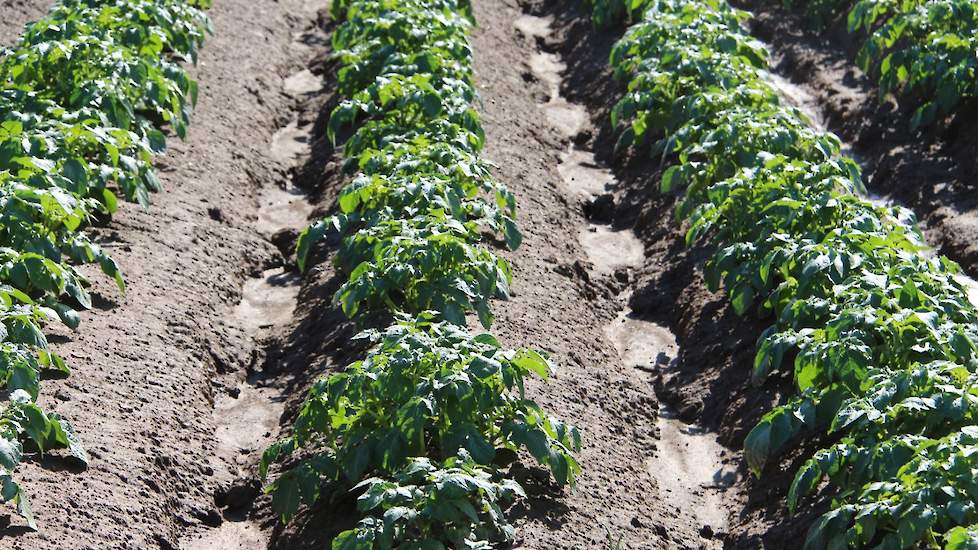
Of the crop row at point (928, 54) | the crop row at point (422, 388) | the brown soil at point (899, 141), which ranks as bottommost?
the crop row at point (422, 388)

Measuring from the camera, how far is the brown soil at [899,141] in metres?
8.42

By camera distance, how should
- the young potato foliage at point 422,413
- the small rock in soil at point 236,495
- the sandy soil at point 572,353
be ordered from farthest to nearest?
the small rock in soil at point 236,495 < the sandy soil at point 572,353 < the young potato foliage at point 422,413

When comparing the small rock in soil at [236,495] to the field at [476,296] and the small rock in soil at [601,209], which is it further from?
the small rock in soil at [601,209]

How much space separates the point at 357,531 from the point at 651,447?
2.11 m

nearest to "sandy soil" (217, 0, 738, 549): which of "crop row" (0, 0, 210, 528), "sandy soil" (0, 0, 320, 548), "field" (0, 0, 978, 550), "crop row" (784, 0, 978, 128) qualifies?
"field" (0, 0, 978, 550)

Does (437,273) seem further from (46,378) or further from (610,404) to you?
(46,378)

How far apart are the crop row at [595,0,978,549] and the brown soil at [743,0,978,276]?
38.4 inches

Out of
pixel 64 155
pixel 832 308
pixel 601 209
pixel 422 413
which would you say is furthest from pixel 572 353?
pixel 64 155

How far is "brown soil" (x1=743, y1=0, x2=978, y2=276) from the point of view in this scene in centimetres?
842

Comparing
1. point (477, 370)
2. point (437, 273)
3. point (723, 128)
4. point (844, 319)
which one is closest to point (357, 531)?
point (477, 370)

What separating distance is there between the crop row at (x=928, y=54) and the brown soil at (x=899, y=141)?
164 millimetres

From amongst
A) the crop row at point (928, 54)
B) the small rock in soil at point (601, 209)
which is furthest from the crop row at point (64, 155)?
the crop row at point (928, 54)

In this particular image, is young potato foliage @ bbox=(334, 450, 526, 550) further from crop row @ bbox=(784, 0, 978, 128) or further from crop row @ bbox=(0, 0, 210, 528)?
crop row @ bbox=(784, 0, 978, 128)

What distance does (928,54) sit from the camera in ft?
30.2
